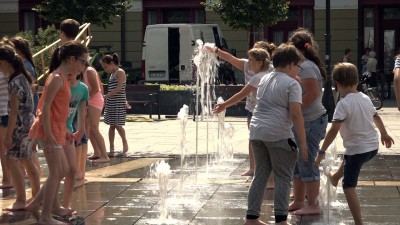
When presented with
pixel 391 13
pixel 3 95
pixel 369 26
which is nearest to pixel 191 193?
pixel 3 95

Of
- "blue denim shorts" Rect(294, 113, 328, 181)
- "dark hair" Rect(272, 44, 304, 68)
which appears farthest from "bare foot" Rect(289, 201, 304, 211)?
"dark hair" Rect(272, 44, 304, 68)

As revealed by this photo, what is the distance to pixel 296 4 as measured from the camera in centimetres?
3750

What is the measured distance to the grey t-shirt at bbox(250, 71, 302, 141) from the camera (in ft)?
27.5

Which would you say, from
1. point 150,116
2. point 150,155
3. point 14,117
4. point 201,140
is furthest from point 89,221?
point 150,116

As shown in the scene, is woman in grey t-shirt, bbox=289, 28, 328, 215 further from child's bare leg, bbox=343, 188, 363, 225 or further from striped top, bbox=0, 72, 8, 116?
striped top, bbox=0, 72, 8, 116

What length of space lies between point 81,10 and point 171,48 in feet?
10.8

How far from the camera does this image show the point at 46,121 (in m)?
8.67

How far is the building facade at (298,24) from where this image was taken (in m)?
37.3

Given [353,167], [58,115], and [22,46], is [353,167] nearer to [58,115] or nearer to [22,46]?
[58,115]

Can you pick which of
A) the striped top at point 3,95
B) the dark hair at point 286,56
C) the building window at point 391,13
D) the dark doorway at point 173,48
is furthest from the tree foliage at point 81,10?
the dark hair at point 286,56

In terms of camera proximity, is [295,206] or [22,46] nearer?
[295,206]

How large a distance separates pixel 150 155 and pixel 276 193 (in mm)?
6622

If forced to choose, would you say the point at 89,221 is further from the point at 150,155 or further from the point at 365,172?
the point at 150,155

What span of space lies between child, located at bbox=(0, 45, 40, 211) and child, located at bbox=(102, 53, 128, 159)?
5.24 meters
